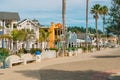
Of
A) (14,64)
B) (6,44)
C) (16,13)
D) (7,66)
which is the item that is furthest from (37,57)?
(16,13)

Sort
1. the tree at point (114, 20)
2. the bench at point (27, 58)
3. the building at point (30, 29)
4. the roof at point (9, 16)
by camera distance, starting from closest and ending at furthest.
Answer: the tree at point (114, 20), the bench at point (27, 58), the roof at point (9, 16), the building at point (30, 29)

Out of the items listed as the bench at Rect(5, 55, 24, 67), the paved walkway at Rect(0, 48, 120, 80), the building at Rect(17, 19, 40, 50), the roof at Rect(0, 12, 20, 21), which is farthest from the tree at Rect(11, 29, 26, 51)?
the paved walkway at Rect(0, 48, 120, 80)

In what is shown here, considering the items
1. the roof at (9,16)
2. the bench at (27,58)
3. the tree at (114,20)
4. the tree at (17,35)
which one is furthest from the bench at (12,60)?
the roof at (9,16)

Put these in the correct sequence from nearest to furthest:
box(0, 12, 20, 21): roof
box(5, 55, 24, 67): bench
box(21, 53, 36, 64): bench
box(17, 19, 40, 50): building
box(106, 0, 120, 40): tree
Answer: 1. box(106, 0, 120, 40): tree
2. box(5, 55, 24, 67): bench
3. box(21, 53, 36, 64): bench
4. box(0, 12, 20, 21): roof
5. box(17, 19, 40, 50): building

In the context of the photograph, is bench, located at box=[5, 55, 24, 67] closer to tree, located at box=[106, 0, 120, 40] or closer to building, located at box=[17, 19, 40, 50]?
tree, located at box=[106, 0, 120, 40]

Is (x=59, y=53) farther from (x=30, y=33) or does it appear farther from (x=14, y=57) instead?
(x=14, y=57)

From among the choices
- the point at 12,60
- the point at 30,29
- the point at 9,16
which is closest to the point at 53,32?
the point at 30,29

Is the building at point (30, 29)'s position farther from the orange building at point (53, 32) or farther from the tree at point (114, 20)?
the tree at point (114, 20)

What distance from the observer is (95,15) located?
4053 inches

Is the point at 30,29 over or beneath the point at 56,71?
over

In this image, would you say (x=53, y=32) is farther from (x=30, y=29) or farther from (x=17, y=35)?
(x=17, y=35)

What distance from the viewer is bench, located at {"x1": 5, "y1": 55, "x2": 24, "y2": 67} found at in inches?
1185

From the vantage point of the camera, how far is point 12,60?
31.2m

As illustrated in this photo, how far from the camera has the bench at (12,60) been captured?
30.1 m
